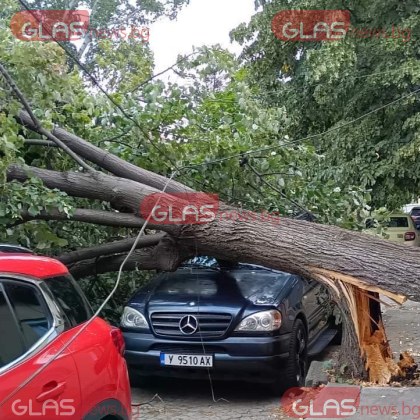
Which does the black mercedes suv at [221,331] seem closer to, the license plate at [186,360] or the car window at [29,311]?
the license plate at [186,360]

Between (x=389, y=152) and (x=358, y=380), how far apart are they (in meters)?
8.08

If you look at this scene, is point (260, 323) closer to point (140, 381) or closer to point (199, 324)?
point (199, 324)

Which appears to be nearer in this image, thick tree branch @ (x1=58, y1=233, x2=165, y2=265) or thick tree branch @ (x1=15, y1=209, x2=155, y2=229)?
thick tree branch @ (x1=15, y1=209, x2=155, y2=229)

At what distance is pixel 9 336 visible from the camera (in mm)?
3156

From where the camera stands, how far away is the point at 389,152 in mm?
12977

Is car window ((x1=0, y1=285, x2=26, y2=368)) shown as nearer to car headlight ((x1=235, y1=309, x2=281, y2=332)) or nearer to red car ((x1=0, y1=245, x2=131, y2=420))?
red car ((x1=0, y1=245, x2=131, y2=420))

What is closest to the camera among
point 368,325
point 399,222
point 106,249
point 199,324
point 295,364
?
point 368,325

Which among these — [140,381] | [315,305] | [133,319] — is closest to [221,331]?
[133,319]

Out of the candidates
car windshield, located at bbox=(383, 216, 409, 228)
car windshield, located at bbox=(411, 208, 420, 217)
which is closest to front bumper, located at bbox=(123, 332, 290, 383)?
car windshield, located at bbox=(383, 216, 409, 228)

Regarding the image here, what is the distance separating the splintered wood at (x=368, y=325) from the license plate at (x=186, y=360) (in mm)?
1339

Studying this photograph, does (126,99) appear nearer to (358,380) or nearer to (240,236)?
(240,236)

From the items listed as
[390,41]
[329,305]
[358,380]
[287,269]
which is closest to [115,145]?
[287,269]

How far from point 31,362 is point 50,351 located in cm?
16

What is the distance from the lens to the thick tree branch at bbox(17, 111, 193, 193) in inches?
259
